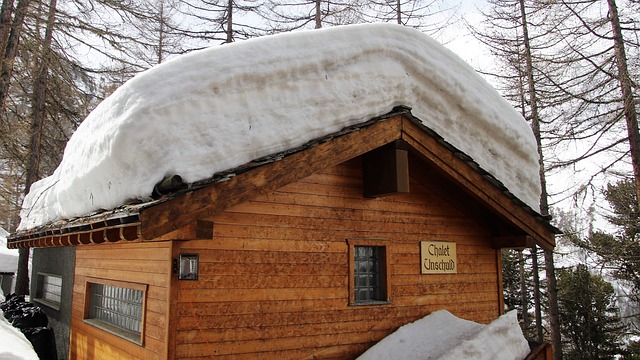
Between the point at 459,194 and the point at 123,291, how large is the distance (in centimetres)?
533

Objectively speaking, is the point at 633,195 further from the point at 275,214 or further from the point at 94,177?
the point at 94,177

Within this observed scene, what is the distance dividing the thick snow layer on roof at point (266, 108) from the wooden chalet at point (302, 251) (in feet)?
1.25

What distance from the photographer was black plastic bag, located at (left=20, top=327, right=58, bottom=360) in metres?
8.50

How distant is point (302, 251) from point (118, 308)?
2789 mm

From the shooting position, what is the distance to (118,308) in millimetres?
6734

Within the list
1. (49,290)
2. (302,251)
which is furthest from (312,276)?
(49,290)

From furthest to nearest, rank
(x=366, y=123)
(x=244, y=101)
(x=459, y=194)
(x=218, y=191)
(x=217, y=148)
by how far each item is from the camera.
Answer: (x=459, y=194) → (x=366, y=123) → (x=244, y=101) → (x=217, y=148) → (x=218, y=191)

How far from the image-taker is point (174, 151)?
4.96 m

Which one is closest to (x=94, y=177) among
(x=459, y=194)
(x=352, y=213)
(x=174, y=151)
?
(x=174, y=151)

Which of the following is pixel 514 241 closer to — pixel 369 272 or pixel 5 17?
pixel 369 272

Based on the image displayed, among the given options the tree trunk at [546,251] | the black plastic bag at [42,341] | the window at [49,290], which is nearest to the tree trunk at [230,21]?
the tree trunk at [546,251]

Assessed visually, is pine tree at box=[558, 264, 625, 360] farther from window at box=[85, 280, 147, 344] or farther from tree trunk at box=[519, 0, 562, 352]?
window at box=[85, 280, 147, 344]

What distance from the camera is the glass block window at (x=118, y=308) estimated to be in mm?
6020

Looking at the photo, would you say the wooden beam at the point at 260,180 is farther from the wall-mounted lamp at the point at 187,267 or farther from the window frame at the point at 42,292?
the window frame at the point at 42,292
